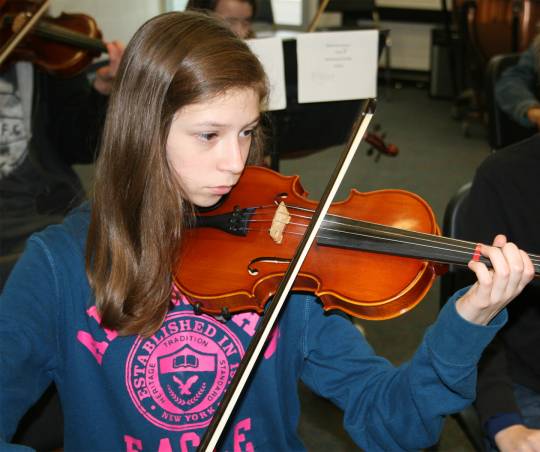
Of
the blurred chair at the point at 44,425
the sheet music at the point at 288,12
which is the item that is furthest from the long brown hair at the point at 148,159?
the sheet music at the point at 288,12

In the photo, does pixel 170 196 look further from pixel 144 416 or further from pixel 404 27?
pixel 404 27

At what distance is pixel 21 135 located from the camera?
203 cm

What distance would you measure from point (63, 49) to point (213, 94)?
4.71ft

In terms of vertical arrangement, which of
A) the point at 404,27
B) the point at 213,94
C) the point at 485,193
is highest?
the point at 213,94

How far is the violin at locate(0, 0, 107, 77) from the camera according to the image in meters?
2.16

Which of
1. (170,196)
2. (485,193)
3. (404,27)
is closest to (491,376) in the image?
(485,193)

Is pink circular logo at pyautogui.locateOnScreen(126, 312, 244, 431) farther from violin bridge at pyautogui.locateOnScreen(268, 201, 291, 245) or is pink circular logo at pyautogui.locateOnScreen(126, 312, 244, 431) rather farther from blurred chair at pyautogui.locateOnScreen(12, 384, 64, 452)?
blurred chair at pyautogui.locateOnScreen(12, 384, 64, 452)

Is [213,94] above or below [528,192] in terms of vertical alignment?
above

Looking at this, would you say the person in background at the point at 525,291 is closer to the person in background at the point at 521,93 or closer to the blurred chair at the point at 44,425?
the blurred chair at the point at 44,425

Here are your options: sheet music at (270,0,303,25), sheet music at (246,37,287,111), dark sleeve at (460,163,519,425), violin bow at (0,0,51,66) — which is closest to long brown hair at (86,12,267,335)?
dark sleeve at (460,163,519,425)

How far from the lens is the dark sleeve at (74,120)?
6.65 ft

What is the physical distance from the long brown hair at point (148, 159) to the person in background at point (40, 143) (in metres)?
0.97

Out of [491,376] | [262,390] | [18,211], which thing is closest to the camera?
[262,390]

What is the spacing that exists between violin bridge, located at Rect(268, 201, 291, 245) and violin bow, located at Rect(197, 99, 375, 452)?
0.53 ft
